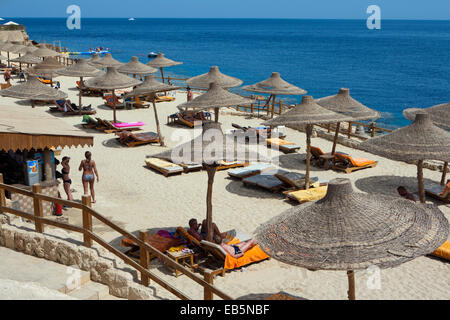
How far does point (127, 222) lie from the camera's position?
10.0 meters

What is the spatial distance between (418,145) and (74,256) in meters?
7.68

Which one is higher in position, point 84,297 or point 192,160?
point 192,160

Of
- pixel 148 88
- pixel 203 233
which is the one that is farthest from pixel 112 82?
pixel 203 233

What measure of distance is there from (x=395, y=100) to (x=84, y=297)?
43572mm

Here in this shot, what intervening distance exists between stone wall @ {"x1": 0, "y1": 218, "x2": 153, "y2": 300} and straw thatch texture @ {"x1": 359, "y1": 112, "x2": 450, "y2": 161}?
22.3 feet

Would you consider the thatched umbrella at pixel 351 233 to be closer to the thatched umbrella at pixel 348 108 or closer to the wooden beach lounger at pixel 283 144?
the thatched umbrella at pixel 348 108

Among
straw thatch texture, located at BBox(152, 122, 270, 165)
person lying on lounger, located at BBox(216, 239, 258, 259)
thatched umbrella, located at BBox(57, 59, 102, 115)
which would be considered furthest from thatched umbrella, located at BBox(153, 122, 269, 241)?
thatched umbrella, located at BBox(57, 59, 102, 115)

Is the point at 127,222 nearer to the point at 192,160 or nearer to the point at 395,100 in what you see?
the point at 192,160

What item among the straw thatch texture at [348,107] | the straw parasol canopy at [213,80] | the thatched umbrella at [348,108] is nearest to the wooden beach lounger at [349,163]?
the thatched umbrella at [348,108]

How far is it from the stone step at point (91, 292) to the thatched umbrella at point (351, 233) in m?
2.37

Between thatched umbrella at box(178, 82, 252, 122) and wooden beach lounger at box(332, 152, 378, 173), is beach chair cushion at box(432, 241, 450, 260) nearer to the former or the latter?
wooden beach lounger at box(332, 152, 378, 173)

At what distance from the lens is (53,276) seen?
21.4 feet
